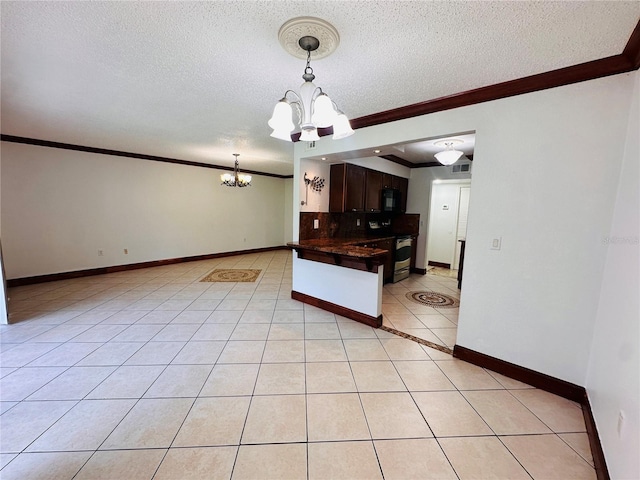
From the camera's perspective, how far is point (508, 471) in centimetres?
140

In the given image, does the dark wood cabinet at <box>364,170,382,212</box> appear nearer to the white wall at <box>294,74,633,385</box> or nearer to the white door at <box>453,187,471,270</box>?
the white wall at <box>294,74,633,385</box>

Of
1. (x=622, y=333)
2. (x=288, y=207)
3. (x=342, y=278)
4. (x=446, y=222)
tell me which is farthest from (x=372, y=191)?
(x=288, y=207)

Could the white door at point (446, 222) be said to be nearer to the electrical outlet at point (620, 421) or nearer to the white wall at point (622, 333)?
the white wall at point (622, 333)

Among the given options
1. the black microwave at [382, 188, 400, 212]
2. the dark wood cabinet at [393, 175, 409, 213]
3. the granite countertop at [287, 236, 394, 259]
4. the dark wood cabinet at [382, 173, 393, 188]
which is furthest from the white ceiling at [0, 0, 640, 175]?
the dark wood cabinet at [393, 175, 409, 213]

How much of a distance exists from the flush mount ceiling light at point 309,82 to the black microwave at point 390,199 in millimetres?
3431

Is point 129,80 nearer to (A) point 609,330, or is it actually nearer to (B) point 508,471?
(B) point 508,471

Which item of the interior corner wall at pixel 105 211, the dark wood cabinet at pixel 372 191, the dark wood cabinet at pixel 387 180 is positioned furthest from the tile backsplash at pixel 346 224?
the interior corner wall at pixel 105 211

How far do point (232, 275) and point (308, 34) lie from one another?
4.67 m

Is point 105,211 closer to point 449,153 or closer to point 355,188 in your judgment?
point 355,188

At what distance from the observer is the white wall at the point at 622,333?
120cm

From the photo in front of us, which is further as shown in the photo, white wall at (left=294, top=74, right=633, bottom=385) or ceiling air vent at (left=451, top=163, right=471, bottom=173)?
ceiling air vent at (left=451, top=163, right=471, bottom=173)

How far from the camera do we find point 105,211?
5.07 meters

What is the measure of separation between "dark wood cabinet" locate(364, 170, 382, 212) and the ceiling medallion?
2.99 meters

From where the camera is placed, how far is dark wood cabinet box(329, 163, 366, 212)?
13.5 feet
